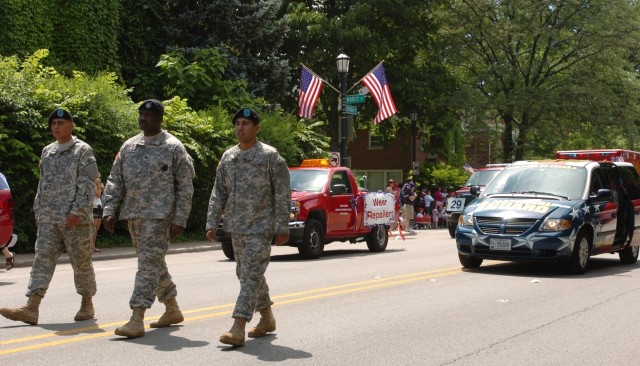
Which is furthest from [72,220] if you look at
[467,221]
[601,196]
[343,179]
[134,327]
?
[343,179]

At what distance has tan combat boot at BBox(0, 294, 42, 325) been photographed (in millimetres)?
8258

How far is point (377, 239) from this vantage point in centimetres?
1983

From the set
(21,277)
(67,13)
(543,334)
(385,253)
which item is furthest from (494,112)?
(543,334)

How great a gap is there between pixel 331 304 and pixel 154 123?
11.6 feet

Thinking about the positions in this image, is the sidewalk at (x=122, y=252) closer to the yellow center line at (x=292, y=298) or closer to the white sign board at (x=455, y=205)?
the white sign board at (x=455, y=205)

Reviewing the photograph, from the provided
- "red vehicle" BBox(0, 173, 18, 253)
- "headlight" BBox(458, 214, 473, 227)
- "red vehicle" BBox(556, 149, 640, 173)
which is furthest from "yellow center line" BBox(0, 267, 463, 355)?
"red vehicle" BBox(556, 149, 640, 173)

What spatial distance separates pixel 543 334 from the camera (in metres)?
8.54

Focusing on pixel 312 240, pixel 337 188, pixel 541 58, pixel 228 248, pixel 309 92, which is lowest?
pixel 228 248

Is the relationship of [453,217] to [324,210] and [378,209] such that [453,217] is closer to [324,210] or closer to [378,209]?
[378,209]

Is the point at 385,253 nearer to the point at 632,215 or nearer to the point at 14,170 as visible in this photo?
the point at 632,215

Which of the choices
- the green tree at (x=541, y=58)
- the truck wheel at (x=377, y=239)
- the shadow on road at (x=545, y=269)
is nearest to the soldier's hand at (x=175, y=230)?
the shadow on road at (x=545, y=269)

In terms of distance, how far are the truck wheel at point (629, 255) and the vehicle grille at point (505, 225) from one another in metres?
3.71

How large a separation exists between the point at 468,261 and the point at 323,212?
3764mm

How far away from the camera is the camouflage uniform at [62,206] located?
845 cm
